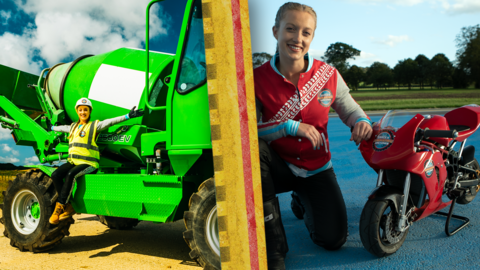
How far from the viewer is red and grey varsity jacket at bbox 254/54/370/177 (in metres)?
2.25

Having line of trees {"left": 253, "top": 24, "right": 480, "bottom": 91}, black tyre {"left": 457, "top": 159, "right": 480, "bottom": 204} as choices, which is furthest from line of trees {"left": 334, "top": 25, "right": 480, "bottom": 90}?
black tyre {"left": 457, "top": 159, "right": 480, "bottom": 204}

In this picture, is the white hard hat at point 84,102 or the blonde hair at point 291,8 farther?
the white hard hat at point 84,102

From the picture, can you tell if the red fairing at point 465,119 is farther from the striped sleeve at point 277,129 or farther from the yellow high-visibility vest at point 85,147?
the yellow high-visibility vest at point 85,147

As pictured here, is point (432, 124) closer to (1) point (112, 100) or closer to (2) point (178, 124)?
(2) point (178, 124)

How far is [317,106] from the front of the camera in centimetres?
243

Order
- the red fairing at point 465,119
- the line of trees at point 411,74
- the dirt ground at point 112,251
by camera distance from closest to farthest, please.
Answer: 1. the red fairing at point 465,119
2. the dirt ground at point 112,251
3. the line of trees at point 411,74

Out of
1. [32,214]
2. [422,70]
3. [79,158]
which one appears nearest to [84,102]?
[79,158]

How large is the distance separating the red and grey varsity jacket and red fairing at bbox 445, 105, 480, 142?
1.37 metres

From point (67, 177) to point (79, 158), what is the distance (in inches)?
8.4

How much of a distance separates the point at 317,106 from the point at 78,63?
2970 mm

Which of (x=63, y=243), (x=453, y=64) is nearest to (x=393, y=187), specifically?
(x=63, y=243)

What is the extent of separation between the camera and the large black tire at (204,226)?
2.79 metres

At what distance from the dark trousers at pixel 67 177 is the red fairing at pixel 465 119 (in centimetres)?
345

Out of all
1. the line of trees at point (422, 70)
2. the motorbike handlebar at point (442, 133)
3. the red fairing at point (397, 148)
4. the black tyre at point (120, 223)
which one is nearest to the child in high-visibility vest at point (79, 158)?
the black tyre at point (120, 223)
